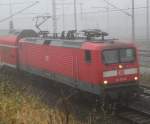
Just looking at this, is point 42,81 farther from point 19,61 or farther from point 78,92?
point 78,92

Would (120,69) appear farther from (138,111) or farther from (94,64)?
(138,111)

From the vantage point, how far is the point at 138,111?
16.5 meters

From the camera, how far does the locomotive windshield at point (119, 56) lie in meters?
17.0

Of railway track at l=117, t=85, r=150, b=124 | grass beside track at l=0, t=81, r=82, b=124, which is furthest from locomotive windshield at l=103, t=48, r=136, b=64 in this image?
grass beside track at l=0, t=81, r=82, b=124

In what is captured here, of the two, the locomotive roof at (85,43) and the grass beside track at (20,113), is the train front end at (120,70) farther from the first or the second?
the grass beside track at (20,113)

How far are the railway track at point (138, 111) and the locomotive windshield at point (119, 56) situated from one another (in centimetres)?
181

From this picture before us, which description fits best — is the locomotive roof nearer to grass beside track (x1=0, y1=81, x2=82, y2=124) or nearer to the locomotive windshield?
the locomotive windshield

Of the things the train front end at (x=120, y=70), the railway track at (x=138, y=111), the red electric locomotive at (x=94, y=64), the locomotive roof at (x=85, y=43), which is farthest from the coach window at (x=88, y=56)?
the railway track at (x=138, y=111)

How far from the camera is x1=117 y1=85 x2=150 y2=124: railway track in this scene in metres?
15.4

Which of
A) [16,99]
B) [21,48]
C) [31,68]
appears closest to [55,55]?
[31,68]

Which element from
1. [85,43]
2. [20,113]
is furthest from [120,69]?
[20,113]

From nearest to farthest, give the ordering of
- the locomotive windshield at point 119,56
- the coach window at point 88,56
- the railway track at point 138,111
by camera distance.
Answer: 1. the railway track at point 138,111
2. the locomotive windshield at point 119,56
3. the coach window at point 88,56

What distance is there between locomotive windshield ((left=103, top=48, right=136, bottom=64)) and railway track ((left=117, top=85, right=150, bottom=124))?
1806mm

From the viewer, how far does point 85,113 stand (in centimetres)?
1711
